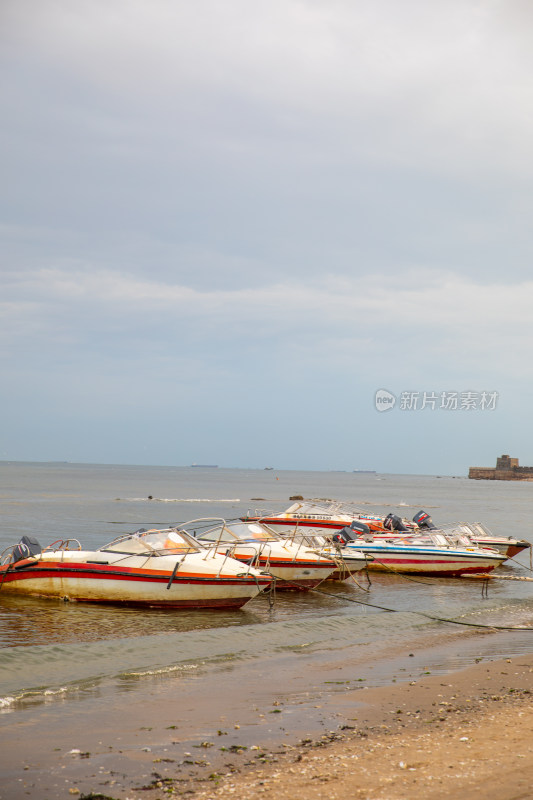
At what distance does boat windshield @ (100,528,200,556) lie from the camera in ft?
63.6

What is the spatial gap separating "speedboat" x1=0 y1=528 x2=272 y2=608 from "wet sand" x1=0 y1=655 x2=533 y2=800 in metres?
7.19

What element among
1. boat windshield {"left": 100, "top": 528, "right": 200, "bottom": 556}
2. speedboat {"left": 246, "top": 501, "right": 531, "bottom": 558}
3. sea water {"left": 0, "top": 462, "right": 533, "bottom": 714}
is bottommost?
sea water {"left": 0, "top": 462, "right": 533, "bottom": 714}

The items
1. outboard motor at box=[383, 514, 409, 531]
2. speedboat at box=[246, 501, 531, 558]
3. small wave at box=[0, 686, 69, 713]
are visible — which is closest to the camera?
small wave at box=[0, 686, 69, 713]

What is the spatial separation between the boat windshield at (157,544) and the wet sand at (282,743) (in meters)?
8.06

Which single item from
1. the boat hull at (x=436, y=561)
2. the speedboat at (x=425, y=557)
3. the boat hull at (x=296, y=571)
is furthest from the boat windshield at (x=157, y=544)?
the boat hull at (x=436, y=561)

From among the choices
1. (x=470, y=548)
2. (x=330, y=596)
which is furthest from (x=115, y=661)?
(x=470, y=548)

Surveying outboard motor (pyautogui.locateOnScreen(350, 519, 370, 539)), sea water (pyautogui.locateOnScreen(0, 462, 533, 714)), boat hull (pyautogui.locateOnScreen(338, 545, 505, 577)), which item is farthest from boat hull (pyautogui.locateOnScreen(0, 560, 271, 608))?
outboard motor (pyautogui.locateOnScreen(350, 519, 370, 539))

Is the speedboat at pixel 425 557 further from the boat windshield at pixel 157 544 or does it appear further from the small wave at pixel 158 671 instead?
the small wave at pixel 158 671

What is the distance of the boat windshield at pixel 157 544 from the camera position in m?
19.4

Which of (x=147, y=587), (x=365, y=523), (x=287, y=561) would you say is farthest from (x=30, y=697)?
(x=365, y=523)

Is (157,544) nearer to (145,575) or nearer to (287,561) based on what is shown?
(145,575)

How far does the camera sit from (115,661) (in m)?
13.0

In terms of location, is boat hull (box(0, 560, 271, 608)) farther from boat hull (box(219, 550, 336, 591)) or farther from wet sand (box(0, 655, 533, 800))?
wet sand (box(0, 655, 533, 800))

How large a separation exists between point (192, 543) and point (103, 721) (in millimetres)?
10517
